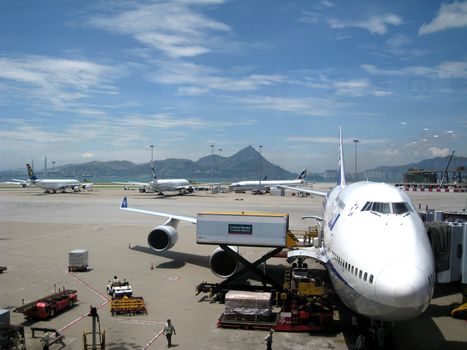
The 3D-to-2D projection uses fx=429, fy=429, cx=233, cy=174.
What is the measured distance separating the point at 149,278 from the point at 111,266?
155 inches

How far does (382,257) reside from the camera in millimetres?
10711

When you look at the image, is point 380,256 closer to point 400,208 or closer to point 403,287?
point 403,287

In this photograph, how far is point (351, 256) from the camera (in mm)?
12031

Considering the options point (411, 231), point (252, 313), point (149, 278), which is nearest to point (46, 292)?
point (149, 278)

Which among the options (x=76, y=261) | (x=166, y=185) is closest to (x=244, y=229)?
(x=76, y=261)

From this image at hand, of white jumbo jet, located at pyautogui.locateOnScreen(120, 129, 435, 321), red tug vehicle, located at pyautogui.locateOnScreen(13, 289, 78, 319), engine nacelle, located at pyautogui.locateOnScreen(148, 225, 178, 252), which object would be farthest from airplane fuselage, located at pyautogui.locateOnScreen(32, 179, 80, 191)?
white jumbo jet, located at pyautogui.locateOnScreen(120, 129, 435, 321)

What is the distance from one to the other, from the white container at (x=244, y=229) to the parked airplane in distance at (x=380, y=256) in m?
2.99

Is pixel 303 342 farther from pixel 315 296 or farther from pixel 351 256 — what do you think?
pixel 351 256

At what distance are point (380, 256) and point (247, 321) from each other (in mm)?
6971

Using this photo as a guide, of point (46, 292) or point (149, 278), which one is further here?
point (149, 278)

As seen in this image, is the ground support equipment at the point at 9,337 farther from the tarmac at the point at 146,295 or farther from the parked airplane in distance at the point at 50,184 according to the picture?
the parked airplane in distance at the point at 50,184

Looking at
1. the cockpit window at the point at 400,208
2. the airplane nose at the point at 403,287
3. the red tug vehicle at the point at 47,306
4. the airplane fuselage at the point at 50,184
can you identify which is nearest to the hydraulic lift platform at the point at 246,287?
the red tug vehicle at the point at 47,306

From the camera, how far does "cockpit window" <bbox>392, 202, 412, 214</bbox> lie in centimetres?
1267

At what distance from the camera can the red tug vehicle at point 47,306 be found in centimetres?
1617
